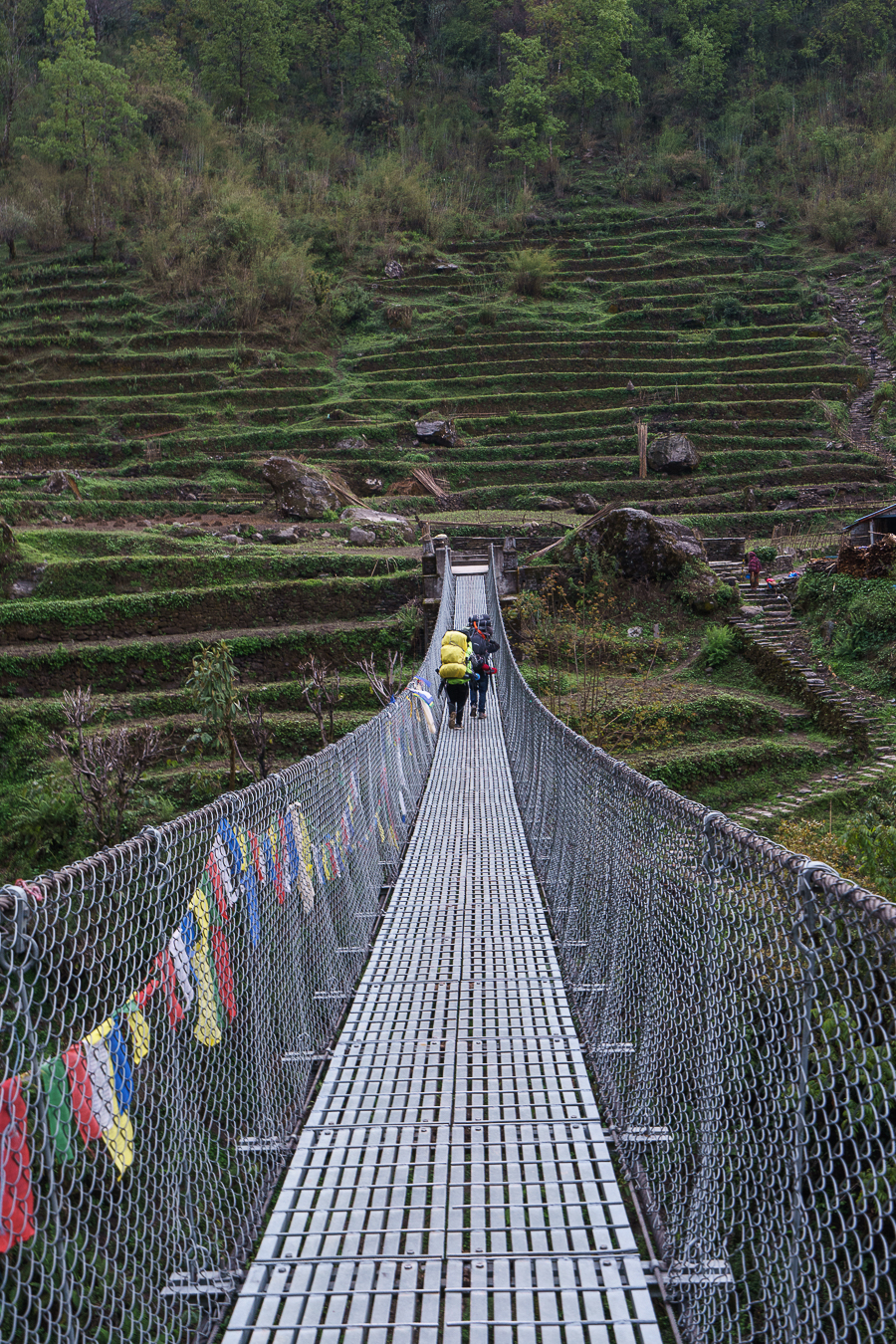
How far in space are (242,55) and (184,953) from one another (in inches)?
2383

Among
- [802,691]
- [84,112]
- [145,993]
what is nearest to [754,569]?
[802,691]

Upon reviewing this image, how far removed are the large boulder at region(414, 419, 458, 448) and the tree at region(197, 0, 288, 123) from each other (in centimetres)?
3554

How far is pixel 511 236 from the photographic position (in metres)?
40.4

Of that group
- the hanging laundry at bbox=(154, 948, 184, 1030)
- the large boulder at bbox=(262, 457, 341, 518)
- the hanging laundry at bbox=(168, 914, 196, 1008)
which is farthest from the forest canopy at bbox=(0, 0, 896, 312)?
the hanging laundry at bbox=(154, 948, 184, 1030)

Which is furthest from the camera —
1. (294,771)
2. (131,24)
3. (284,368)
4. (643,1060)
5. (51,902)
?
(131,24)

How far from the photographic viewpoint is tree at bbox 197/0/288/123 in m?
49.1

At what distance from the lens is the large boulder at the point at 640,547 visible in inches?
600

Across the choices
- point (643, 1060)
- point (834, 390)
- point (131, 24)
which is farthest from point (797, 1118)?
point (131, 24)

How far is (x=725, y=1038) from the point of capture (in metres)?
1.96

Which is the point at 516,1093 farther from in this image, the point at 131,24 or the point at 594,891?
the point at 131,24

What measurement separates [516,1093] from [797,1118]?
55.4 inches

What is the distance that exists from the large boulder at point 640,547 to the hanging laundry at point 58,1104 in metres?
14.6

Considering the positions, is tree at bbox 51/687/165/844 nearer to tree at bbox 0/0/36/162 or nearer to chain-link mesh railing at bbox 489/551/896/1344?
chain-link mesh railing at bbox 489/551/896/1344

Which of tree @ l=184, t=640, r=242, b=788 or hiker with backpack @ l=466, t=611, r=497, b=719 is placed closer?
hiker with backpack @ l=466, t=611, r=497, b=719
